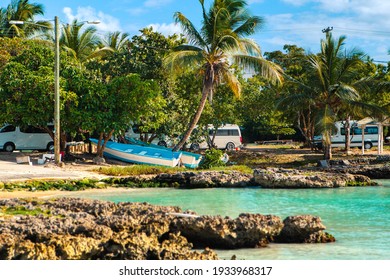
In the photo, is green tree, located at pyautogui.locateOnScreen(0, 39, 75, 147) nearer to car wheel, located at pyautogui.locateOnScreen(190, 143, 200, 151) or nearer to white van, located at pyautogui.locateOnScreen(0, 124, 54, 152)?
white van, located at pyautogui.locateOnScreen(0, 124, 54, 152)

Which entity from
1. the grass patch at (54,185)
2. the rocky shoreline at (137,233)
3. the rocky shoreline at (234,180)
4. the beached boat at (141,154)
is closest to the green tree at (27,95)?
the beached boat at (141,154)

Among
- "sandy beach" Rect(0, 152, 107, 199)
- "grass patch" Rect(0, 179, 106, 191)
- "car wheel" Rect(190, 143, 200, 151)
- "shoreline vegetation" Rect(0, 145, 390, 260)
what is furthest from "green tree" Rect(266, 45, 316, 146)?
"shoreline vegetation" Rect(0, 145, 390, 260)

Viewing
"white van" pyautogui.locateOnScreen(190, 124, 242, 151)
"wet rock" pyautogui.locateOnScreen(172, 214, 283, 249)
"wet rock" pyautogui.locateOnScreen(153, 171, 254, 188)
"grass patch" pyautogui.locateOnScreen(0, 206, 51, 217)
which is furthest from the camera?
"white van" pyautogui.locateOnScreen(190, 124, 242, 151)

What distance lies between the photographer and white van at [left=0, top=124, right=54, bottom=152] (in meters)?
37.5

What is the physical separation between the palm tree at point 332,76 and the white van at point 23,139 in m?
16.0

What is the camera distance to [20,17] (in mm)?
47125

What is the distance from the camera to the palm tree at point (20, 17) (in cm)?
4541

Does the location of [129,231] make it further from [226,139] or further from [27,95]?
[226,139]

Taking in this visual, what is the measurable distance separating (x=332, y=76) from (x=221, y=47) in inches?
287

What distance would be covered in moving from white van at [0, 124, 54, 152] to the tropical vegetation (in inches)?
63.2

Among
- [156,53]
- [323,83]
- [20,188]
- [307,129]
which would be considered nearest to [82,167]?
[20,188]

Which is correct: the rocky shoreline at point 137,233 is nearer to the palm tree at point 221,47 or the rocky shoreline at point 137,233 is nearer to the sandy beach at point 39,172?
the sandy beach at point 39,172

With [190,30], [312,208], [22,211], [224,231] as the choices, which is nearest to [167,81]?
[190,30]

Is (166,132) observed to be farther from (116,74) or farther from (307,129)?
(307,129)
